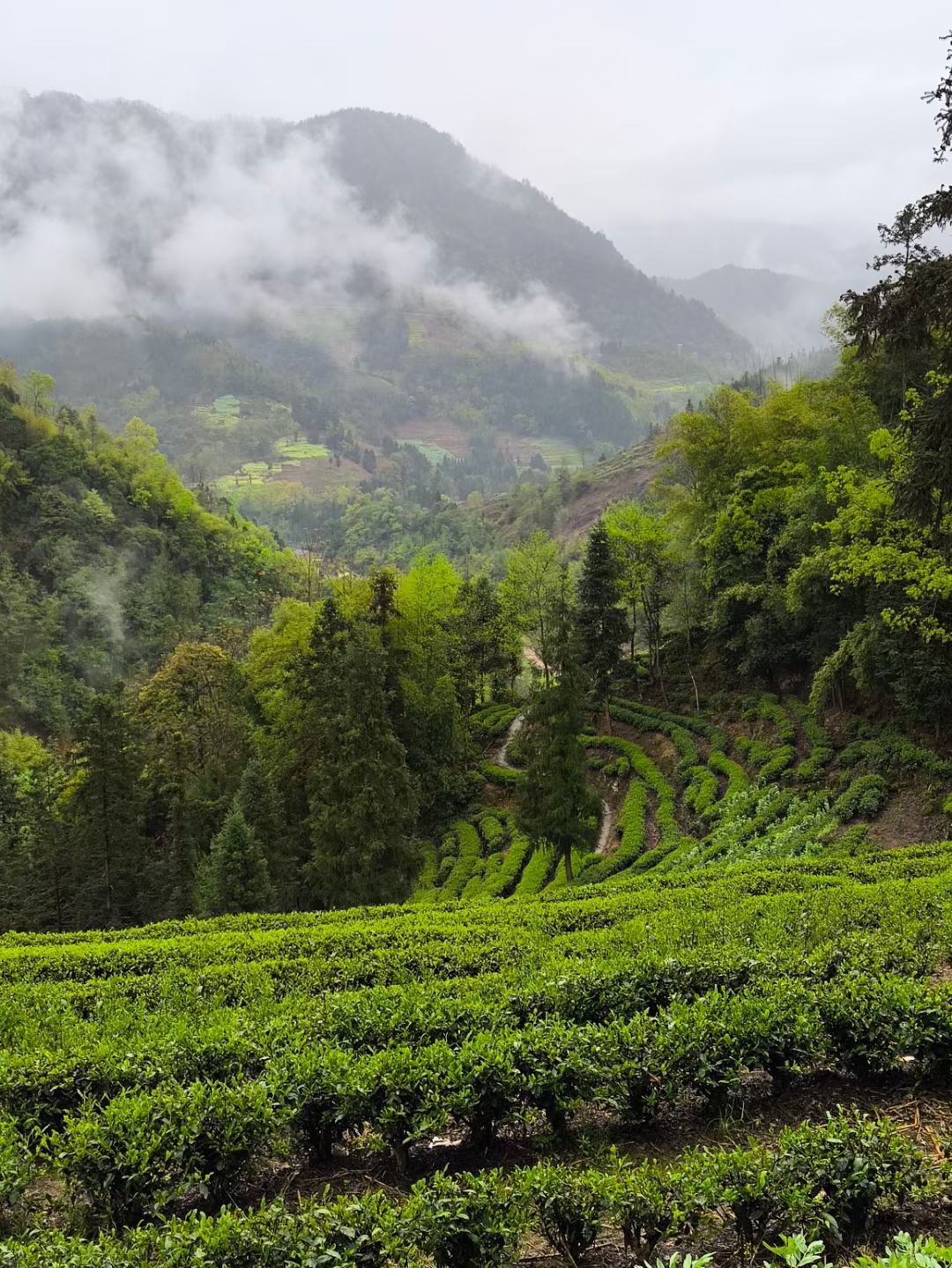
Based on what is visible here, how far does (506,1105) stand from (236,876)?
21.8 meters

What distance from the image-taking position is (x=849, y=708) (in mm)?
31203

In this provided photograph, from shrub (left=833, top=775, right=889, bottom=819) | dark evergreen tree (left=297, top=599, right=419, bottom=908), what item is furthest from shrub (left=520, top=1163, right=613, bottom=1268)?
shrub (left=833, top=775, right=889, bottom=819)

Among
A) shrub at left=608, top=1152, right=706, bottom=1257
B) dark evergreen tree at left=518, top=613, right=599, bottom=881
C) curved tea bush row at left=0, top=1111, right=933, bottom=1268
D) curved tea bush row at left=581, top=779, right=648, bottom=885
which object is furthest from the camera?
curved tea bush row at left=581, top=779, right=648, bottom=885

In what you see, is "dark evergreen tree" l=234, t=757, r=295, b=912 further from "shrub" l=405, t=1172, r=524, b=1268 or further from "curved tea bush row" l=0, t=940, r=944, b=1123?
"shrub" l=405, t=1172, r=524, b=1268

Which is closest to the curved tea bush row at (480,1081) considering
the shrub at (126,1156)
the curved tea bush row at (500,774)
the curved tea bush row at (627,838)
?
the shrub at (126,1156)

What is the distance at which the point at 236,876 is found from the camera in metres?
25.4

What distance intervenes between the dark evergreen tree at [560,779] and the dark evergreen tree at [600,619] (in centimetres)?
1509

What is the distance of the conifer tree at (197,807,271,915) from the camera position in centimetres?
2522

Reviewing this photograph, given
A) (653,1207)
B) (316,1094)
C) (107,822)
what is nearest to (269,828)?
(107,822)

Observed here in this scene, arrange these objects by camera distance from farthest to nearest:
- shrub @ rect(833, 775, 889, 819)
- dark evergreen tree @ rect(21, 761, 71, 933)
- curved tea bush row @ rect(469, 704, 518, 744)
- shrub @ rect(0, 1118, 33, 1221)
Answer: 1. curved tea bush row @ rect(469, 704, 518, 744)
2. dark evergreen tree @ rect(21, 761, 71, 933)
3. shrub @ rect(833, 775, 889, 819)
4. shrub @ rect(0, 1118, 33, 1221)

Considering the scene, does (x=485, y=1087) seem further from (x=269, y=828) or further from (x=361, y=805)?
(x=269, y=828)

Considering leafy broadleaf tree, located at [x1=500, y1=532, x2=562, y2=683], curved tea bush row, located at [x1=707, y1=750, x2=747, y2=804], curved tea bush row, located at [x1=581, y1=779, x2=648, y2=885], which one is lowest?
curved tea bush row, located at [x1=581, y1=779, x2=648, y2=885]

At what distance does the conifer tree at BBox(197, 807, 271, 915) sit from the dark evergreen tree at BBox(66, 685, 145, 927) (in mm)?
7361

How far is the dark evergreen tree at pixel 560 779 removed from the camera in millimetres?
26750
